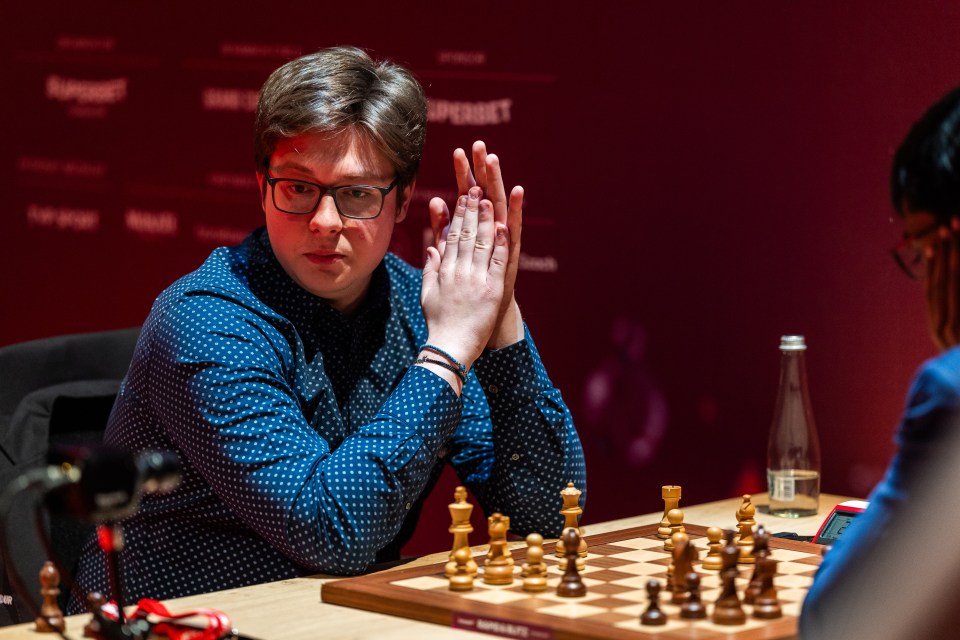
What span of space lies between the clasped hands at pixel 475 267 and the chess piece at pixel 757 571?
671 millimetres

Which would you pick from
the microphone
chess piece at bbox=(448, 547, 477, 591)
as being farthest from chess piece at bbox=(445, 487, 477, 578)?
the microphone

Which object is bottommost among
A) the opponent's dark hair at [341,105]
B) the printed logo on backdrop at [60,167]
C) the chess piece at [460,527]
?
the chess piece at [460,527]

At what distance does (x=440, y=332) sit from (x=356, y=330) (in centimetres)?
23

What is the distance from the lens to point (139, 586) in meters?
2.16

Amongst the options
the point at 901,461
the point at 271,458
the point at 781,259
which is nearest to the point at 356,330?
the point at 271,458

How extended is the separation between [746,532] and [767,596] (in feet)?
1.37

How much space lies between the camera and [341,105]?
226 cm

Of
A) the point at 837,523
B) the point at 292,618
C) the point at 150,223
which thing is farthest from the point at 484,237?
the point at 150,223

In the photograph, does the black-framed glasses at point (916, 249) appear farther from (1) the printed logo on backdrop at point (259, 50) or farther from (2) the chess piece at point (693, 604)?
(1) the printed logo on backdrop at point (259, 50)

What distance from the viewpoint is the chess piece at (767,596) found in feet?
5.19

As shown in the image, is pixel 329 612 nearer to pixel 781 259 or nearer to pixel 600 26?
pixel 781 259

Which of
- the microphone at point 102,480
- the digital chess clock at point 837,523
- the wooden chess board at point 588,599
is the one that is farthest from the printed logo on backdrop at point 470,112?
the microphone at point 102,480

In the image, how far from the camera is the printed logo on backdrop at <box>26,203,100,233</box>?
4.35 meters

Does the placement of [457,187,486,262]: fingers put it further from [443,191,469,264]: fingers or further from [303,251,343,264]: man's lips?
[303,251,343,264]: man's lips
